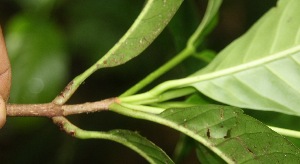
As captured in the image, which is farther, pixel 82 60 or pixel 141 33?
pixel 82 60

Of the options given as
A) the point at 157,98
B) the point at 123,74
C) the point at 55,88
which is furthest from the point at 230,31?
the point at 157,98

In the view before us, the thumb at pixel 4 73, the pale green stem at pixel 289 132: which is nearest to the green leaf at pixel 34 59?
the thumb at pixel 4 73

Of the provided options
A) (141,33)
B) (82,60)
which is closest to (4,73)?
(141,33)

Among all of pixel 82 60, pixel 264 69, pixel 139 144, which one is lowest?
pixel 139 144

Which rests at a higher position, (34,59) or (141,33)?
Result: (34,59)

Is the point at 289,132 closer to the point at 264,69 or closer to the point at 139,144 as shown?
the point at 264,69

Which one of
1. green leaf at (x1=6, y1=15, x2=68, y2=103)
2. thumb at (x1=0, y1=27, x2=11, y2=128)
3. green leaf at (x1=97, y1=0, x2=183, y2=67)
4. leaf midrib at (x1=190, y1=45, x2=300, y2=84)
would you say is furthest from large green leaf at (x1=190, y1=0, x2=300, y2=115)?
green leaf at (x1=6, y1=15, x2=68, y2=103)

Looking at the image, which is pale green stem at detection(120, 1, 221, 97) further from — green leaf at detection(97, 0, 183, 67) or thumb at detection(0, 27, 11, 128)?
thumb at detection(0, 27, 11, 128)
